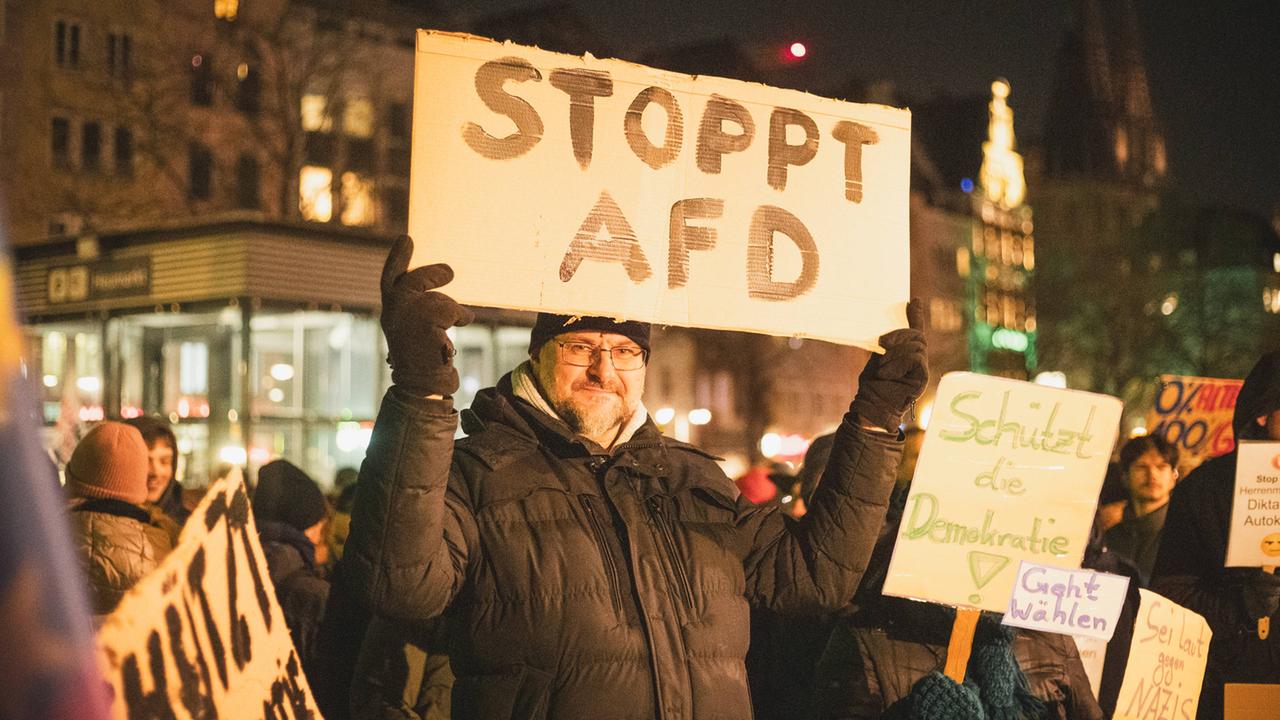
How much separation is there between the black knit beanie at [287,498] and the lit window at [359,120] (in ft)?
108

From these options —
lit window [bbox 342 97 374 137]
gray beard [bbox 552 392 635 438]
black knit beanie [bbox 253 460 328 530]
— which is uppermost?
lit window [bbox 342 97 374 137]

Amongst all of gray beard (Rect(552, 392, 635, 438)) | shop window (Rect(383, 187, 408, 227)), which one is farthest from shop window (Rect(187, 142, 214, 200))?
gray beard (Rect(552, 392, 635, 438))

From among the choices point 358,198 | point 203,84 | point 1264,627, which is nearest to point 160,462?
point 1264,627

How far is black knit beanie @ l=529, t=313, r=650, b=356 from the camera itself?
3576 millimetres

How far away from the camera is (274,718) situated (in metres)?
2.62

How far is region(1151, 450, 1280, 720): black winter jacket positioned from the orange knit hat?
357 centimetres

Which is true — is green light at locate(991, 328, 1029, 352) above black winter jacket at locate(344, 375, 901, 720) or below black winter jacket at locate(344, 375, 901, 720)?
above

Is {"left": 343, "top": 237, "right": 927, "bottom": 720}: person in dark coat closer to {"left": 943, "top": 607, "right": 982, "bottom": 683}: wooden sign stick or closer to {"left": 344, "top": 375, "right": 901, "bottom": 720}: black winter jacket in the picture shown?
{"left": 344, "top": 375, "right": 901, "bottom": 720}: black winter jacket

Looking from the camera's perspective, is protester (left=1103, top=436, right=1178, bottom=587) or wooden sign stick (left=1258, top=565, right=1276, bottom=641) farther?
protester (left=1103, top=436, right=1178, bottom=587)

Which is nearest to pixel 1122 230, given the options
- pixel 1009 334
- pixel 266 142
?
pixel 1009 334

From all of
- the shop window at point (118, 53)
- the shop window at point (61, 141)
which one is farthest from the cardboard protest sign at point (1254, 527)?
the shop window at point (61, 141)

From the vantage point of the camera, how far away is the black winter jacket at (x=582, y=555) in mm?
3002

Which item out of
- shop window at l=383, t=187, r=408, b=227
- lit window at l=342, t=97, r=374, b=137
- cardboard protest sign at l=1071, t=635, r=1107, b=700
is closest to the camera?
cardboard protest sign at l=1071, t=635, r=1107, b=700

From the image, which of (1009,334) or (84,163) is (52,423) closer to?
(84,163)
